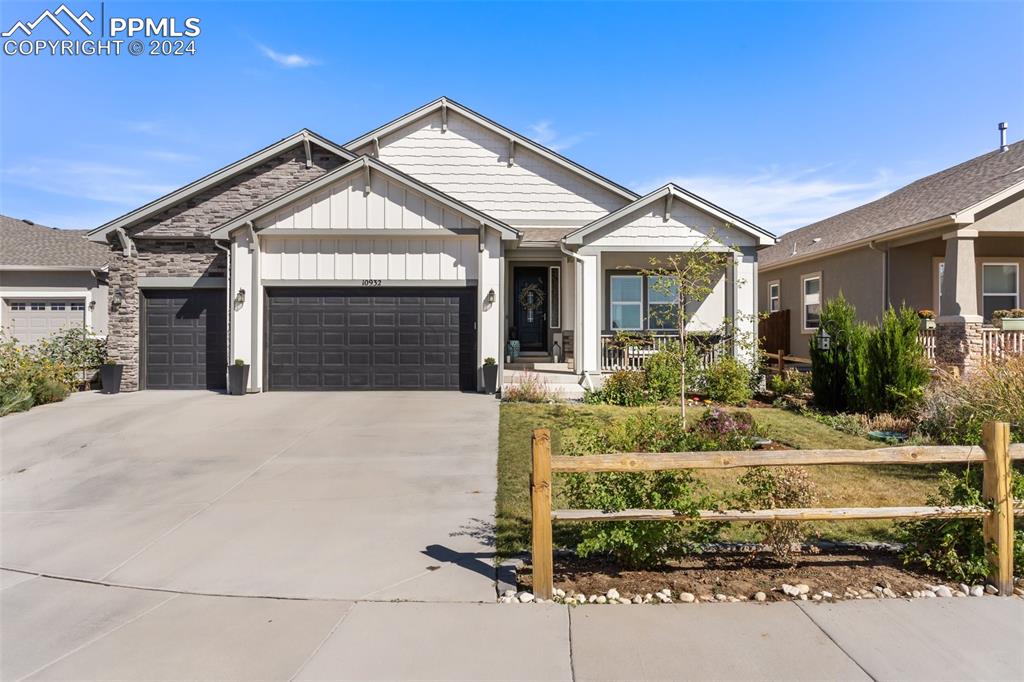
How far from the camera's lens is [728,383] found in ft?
42.3

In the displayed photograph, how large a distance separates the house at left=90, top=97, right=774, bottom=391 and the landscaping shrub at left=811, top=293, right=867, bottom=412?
236cm

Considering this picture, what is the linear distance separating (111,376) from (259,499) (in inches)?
406

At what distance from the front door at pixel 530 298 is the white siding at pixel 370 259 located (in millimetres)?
4445

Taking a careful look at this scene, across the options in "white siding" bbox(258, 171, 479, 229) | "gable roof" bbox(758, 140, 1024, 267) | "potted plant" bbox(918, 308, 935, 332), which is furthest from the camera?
"potted plant" bbox(918, 308, 935, 332)

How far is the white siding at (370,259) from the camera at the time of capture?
14.2m

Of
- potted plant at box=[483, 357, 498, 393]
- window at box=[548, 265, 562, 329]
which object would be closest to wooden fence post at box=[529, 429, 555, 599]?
potted plant at box=[483, 357, 498, 393]

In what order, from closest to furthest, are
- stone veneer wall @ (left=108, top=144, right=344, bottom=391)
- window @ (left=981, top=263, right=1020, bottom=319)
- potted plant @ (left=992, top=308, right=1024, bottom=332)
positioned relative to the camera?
potted plant @ (left=992, top=308, right=1024, bottom=332) → stone veneer wall @ (left=108, top=144, right=344, bottom=391) → window @ (left=981, top=263, right=1020, bottom=319)

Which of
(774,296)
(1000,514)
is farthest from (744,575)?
(774,296)

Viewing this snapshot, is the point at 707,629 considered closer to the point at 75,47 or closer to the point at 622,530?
the point at 622,530

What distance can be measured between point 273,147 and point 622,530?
14.3 m

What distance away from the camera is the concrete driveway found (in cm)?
482

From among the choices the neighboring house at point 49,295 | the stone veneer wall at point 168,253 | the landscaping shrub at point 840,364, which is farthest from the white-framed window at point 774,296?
the neighboring house at point 49,295

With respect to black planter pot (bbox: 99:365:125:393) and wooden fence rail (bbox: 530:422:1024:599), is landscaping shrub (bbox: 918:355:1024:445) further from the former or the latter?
black planter pot (bbox: 99:365:125:393)

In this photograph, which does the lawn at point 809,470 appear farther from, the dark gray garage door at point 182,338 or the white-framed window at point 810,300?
the white-framed window at point 810,300
